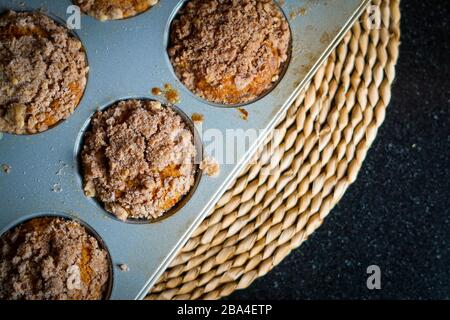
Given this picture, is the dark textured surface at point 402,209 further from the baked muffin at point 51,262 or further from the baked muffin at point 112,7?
the baked muffin at point 112,7

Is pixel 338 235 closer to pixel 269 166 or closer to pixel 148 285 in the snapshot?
pixel 269 166

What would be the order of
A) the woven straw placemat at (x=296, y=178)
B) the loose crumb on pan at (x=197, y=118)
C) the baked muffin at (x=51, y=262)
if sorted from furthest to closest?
the woven straw placemat at (x=296, y=178)
the loose crumb on pan at (x=197, y=118)
the baked muffin at (x=51, y=262)

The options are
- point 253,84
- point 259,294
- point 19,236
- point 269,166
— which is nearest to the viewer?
point 19,236

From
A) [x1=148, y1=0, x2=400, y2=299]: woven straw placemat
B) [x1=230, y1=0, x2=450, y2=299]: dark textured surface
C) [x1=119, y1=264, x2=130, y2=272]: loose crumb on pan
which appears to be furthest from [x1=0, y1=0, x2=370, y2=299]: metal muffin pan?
[x1=230, y1=0, x2=450, y2=299]: dark textured surface

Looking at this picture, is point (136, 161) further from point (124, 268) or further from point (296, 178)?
point (296, 178)

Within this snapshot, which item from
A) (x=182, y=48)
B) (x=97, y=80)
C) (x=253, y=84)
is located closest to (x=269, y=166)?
(x=253, y=84)

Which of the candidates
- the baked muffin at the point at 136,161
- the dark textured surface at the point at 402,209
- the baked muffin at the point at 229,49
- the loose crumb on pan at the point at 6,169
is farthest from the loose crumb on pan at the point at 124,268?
the dark textured surface at the point at 402,209

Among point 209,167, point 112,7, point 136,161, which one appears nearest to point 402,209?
point 209,167
